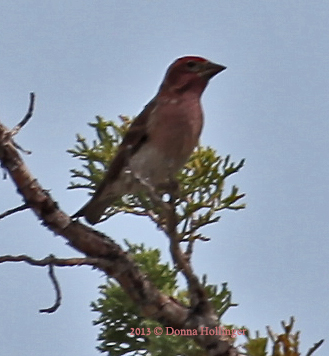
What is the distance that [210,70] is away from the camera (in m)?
5.61

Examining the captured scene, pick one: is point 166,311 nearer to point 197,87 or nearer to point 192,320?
point 192,320

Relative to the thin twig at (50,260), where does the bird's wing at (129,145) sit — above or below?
above

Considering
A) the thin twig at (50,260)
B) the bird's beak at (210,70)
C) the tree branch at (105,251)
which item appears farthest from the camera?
the bird's beak at (210,70)

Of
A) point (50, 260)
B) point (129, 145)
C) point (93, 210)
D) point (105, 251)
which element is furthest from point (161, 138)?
point (50, 260)

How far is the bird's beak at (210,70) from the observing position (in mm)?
5551

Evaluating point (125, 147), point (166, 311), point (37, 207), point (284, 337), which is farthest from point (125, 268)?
point (125, 147)

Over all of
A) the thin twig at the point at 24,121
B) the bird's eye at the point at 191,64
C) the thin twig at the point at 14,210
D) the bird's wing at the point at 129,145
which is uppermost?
the bird's eye at the point at 191,64

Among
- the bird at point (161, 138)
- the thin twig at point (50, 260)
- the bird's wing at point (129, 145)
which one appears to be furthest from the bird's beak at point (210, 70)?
the thin twig at point (50, 260)

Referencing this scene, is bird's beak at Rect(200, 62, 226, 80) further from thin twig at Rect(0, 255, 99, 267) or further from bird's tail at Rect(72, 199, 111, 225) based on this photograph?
thin twig at Rect(0, 255, 99, 267)

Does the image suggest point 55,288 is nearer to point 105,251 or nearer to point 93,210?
point 105,251

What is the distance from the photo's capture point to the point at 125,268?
3.71 meters

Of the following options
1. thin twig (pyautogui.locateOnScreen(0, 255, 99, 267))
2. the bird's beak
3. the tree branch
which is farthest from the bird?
thin twig (pyautogui.locateOnScreen(0, 255, 99, 267))

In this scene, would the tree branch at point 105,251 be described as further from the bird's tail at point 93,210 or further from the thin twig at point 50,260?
the bird's tail at point 93,210

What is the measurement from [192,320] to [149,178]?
1.71m
